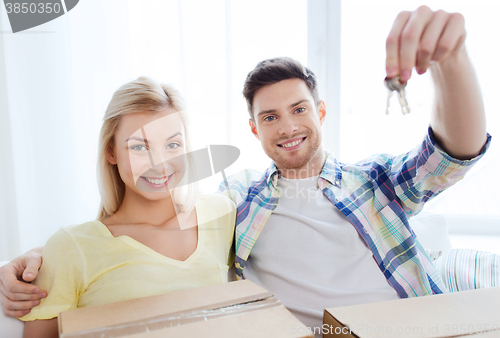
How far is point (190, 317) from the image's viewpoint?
50cm

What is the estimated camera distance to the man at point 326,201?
72cm

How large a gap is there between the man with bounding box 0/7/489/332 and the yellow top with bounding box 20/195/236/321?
40 millimetres

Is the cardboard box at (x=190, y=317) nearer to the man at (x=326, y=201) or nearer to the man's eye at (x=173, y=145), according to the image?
the man at (x=326, y=201)

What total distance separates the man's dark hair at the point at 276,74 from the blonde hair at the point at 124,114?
0.32 m

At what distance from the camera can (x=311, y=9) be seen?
1597 millimetres

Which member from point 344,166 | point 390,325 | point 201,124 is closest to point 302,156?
point 344,166

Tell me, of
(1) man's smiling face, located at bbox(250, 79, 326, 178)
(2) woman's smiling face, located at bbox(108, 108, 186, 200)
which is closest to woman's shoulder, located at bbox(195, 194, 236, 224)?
(2) woman's smiling face, located at bbox(108, 108, 186, 200)

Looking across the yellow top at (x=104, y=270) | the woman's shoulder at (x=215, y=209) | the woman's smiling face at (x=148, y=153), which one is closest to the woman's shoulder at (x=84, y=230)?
the yellow top at (x=104, y=270)

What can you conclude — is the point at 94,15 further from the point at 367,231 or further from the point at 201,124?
the point at 367,231

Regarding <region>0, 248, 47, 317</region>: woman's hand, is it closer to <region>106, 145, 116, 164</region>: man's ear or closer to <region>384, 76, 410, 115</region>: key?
<region>106, 145, 116, 164</region>: man's ear

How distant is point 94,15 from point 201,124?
667 mm

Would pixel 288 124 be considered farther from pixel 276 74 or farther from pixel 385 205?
pixel 385 205

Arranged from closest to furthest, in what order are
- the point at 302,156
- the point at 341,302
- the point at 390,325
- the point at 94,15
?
the point at 390,325
the point at 341,302
the point at 302,156
the point at 94,15

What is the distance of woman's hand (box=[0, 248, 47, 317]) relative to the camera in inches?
26.5
